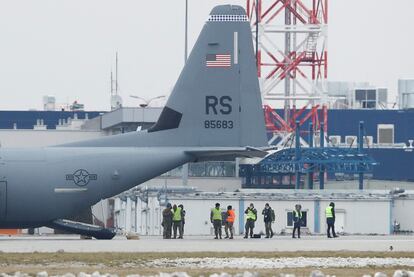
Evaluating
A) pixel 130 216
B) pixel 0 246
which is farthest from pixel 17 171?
pixel 130 216

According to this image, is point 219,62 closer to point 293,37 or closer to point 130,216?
point 130,216

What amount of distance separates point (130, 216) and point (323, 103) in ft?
93.1

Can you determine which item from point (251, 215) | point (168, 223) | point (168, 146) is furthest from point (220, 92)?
point (251, 215)

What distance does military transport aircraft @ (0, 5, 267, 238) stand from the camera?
5738 cm

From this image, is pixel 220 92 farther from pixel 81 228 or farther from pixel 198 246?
pixel 198 246

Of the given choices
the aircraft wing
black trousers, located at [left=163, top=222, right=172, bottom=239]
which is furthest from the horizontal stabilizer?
the aircraft wing

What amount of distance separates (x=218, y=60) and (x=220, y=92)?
1.23m

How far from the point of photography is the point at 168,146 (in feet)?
194

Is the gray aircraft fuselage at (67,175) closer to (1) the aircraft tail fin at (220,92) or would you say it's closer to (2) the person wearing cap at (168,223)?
(1) the aircraft tail fin at (220,92)

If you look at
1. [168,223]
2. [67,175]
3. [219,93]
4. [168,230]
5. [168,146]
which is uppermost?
[219,93]

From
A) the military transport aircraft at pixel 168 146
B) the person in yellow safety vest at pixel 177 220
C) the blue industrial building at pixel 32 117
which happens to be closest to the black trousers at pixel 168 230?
the person in yellow safety vest at pixel 177 220

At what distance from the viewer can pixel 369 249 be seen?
5234cm

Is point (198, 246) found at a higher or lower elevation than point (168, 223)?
lower

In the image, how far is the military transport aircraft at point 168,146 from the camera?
57.4 meters
